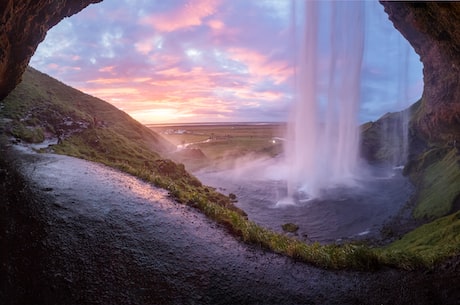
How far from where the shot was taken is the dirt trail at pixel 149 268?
8.09m

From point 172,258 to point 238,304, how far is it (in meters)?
3.08

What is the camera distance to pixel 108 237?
10812mm

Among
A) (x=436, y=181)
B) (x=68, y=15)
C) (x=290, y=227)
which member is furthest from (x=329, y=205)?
(x=68, y=15)

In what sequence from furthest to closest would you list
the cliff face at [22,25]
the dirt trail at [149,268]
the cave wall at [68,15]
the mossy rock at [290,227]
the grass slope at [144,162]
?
the mossy rock at [290,227], the cave wall at [68,15], the cliff face at [22,25], the grass slope at [144,162], the dirt trail at [149,268]

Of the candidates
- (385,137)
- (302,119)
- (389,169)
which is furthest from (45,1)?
(385,137)

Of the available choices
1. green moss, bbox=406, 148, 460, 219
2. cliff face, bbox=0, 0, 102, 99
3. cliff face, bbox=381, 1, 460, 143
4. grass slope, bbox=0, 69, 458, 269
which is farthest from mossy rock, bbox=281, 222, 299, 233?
cliff face, bbox=0, 0, 102, 99

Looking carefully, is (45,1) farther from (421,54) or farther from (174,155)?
(174,155)

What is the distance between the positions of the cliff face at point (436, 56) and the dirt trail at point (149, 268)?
20613mm

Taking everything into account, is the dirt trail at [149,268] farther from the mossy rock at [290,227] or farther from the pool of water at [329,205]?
the pool of water at [329,205]

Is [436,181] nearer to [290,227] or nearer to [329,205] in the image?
[329,205]

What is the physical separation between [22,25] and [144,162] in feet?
64.9

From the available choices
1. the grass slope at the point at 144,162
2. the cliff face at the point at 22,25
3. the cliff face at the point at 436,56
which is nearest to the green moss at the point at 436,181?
the cliff face at the point at 436,56

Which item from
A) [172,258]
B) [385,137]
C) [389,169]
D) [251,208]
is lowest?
[251,208]

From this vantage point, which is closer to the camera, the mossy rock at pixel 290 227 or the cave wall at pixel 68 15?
the cave wall at pixel 68 15
